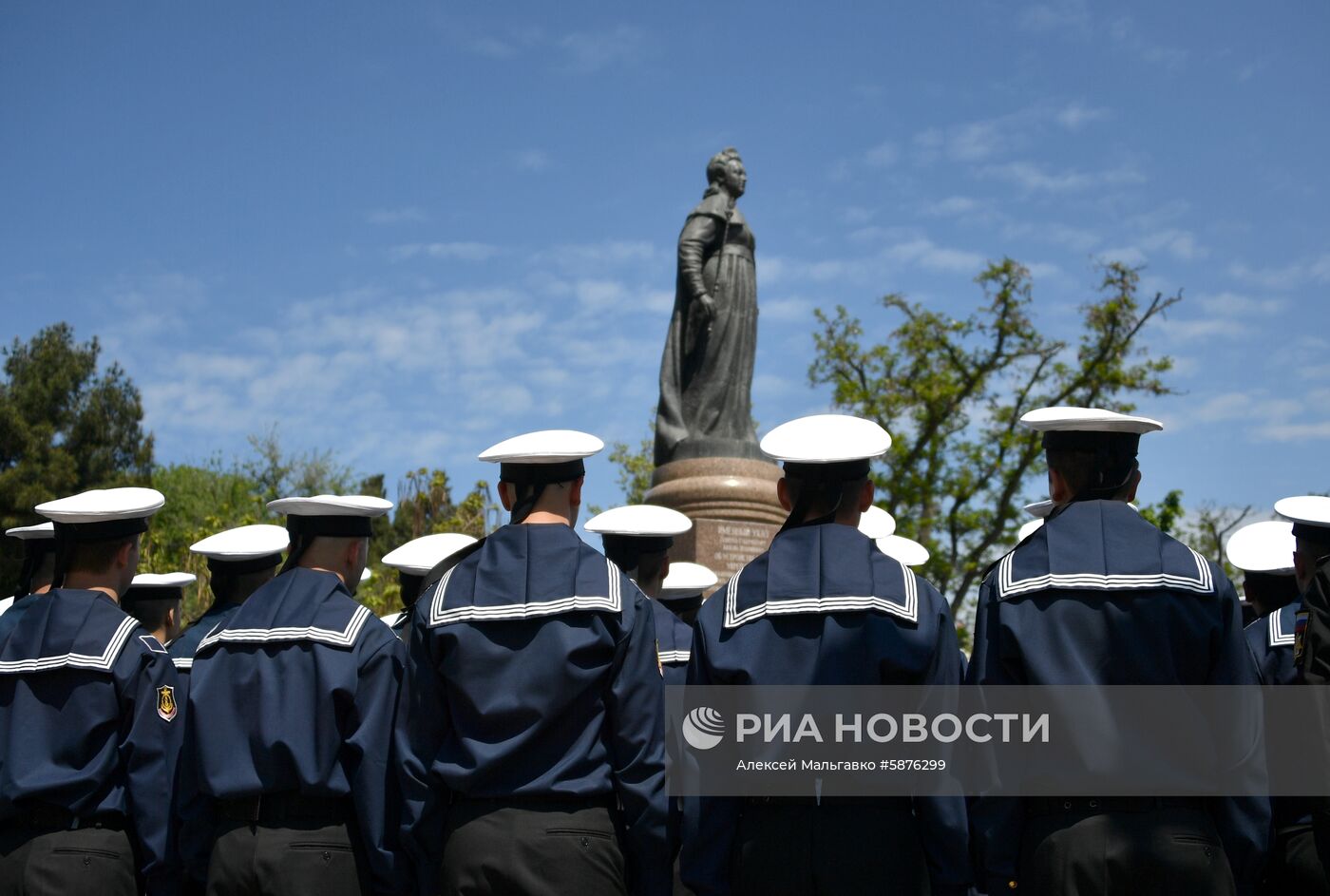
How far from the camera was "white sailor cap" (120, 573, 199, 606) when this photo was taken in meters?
6.08

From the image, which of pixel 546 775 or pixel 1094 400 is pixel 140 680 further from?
pixel 1094 400

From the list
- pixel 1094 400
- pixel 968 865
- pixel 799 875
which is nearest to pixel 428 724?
pixel 799 875

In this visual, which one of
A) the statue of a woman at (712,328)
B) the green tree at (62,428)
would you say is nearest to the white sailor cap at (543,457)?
the statue of a woman at (712,328)

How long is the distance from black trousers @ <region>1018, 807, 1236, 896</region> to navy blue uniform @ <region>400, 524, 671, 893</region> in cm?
105

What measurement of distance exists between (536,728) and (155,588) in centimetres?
310

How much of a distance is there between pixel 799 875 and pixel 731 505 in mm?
7850

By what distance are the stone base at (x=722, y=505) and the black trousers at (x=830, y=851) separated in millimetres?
7092

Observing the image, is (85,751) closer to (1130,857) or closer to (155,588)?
(155,588)

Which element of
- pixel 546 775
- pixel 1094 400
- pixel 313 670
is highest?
pixel 1094 400

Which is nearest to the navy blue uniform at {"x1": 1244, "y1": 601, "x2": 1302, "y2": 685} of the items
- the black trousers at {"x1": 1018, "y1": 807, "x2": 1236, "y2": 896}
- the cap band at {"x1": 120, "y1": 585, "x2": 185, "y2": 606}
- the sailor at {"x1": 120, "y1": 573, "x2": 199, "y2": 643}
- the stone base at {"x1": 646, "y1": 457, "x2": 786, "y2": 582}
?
the black trousers at {"x1": 1018, "y1": 807, "x2": 1236, "y2": 896}

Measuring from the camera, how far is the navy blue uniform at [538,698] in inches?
148

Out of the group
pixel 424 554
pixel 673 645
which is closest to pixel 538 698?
pixel 673 645

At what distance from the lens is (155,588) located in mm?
6148

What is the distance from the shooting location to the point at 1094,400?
26.4m
